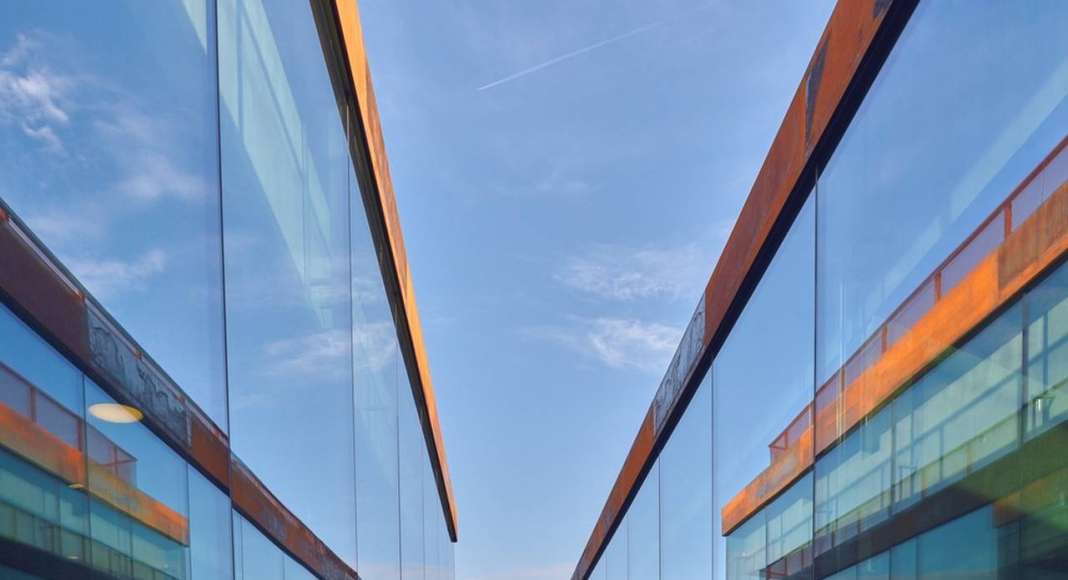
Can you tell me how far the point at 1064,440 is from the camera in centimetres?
255

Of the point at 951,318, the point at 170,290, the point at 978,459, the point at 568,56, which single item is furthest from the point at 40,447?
the point at 568,56

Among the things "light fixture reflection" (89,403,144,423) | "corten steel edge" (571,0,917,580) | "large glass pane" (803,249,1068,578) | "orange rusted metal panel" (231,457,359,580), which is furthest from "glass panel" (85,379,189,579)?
"corten steel edge" (571,0,917,580)

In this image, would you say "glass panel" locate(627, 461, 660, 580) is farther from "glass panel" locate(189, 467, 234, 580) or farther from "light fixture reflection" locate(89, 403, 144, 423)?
"light fixture reflection" locate(89, 403, 144, 423)

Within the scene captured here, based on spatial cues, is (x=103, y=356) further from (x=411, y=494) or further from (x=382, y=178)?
(x=411, y=494)

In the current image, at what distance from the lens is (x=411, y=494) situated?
1126 centimetres

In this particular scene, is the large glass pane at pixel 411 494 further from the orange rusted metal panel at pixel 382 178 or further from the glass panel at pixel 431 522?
the orange rusted metal panel at pixel 382 178

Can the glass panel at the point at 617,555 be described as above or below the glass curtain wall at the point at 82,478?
below

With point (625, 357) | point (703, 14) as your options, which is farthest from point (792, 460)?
point (625, 357)

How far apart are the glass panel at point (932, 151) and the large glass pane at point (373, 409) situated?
349cm

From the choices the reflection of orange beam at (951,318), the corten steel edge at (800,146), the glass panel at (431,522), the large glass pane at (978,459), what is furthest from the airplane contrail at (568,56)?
the large glass pane at (978,459)

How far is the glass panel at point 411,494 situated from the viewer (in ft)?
33.2

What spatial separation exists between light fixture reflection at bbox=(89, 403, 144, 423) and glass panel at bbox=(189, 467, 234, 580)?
1.48ft

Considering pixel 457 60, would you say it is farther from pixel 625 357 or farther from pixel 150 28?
pixel 150 28

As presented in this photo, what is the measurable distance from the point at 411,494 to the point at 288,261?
7625mm
